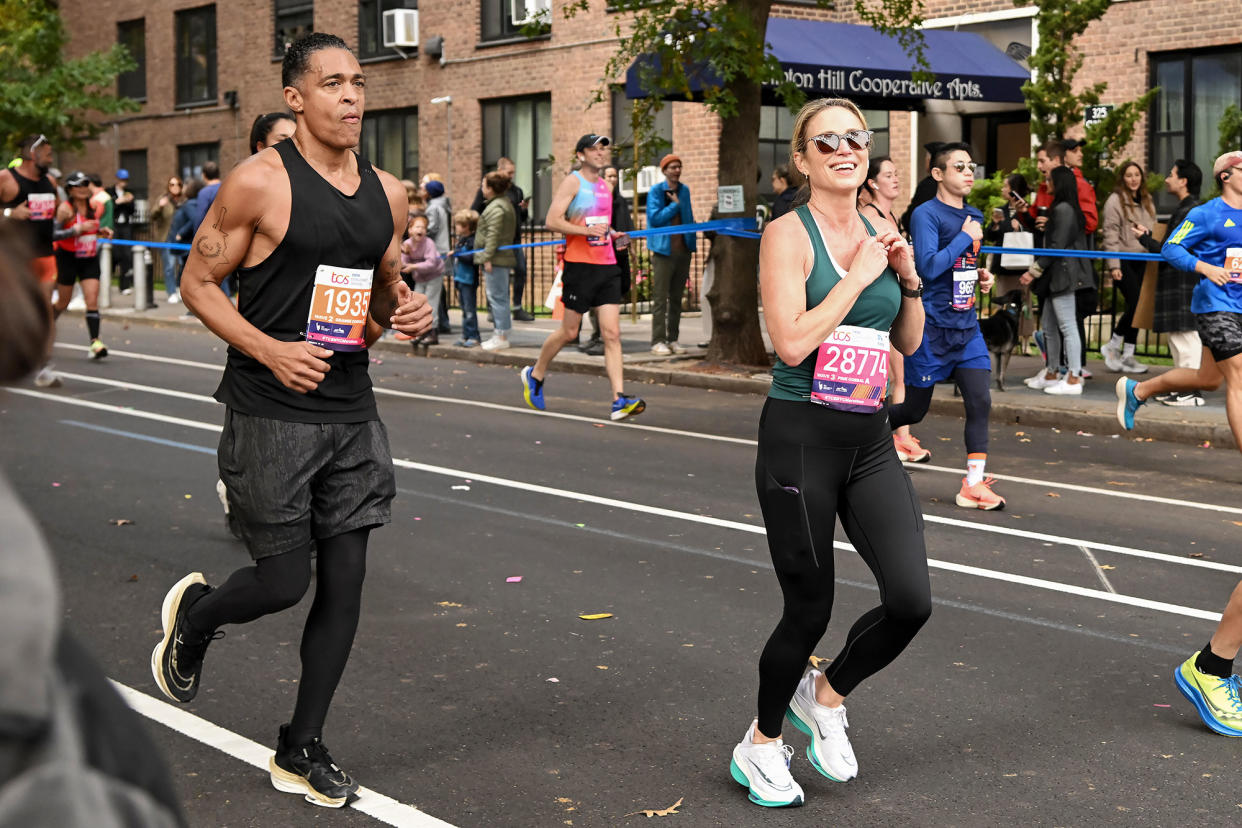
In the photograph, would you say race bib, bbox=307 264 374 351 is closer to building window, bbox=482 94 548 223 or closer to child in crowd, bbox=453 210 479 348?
child in crowd, bbox=453 210 479 348

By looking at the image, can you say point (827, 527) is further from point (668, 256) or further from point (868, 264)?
point (668, 256)

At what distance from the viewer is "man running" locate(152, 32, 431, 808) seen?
4699 mm

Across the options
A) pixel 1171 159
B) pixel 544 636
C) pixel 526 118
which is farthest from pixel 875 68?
pixel 544 636

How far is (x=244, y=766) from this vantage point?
4.91 meters

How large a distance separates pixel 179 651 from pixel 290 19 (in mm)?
32086

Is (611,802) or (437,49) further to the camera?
(437,49)

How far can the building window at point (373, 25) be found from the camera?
32250 mm

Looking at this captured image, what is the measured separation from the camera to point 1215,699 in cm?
522

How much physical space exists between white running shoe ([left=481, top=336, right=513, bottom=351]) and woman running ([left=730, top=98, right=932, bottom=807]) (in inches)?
559

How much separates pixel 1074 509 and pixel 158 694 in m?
5.59

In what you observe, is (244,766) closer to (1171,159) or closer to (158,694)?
(158,694)

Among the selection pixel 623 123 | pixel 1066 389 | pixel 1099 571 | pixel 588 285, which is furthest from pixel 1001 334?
pixel 623 123

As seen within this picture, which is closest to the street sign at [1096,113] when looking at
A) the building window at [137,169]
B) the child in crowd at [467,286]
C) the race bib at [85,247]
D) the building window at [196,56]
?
the child in crowd at [467,286]

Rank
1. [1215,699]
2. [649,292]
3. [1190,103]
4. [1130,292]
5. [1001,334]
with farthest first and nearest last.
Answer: [649,292]
[1190,103]
[1130,292]
[1001,334]
[1215,699]
